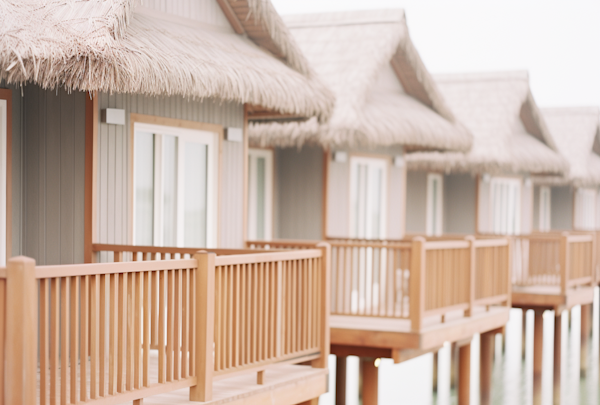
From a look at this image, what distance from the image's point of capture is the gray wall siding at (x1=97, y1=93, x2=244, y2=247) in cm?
795

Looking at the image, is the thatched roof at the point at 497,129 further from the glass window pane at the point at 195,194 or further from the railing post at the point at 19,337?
the railing post at the point at 19,337

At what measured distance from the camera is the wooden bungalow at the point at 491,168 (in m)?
17.8

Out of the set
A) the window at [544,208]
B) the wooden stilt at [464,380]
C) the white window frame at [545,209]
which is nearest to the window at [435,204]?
the wooden stilt at [464,380]

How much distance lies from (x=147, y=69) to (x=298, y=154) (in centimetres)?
623

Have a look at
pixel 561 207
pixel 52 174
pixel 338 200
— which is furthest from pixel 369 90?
pixel 561 207

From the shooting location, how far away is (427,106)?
14953mm

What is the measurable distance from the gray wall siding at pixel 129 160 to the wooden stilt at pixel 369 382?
7.25 feet

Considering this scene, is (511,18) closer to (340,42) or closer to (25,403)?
(340,42)

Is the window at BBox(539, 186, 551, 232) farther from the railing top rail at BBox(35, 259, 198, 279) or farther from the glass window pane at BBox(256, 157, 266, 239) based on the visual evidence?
the railing top rail at BBox(35, 259, 198, 279)

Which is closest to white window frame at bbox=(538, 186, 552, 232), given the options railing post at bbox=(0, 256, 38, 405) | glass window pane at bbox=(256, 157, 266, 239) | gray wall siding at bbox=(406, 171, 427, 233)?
gray wall siding at bbox=(406, 171, 427, 233)

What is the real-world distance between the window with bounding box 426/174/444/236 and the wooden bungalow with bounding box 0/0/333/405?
9.38 metres

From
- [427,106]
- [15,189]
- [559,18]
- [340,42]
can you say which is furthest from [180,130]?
[559,18]

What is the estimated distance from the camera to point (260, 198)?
1293cm

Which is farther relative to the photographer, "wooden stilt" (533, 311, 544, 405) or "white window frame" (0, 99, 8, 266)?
"wooden stilt" (533, 311, 544, 405)
